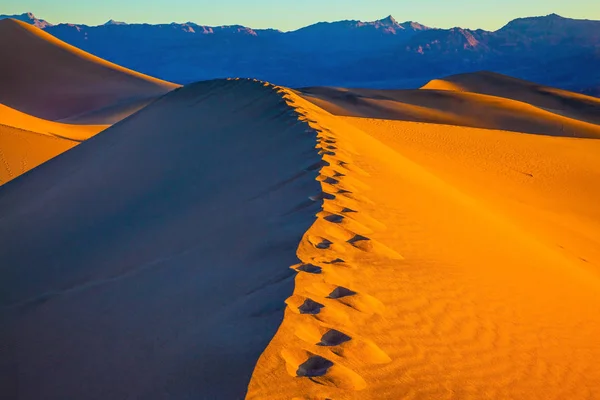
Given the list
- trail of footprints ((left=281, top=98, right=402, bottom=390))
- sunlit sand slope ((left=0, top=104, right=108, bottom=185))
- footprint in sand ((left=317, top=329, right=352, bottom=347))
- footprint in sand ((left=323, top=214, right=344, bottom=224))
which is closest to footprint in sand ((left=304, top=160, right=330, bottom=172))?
trail of footprints ((left=281, top=98, right=402, bottom=390))

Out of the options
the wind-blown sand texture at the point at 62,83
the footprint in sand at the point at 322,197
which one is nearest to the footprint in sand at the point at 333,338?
the footprint in sand at the point at 322,197

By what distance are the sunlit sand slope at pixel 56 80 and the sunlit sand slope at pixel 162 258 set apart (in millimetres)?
29259

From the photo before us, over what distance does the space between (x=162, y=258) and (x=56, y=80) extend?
1689 inches

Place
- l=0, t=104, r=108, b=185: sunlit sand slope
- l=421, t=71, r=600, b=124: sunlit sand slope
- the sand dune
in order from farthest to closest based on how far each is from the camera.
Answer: l=421, t=71, r=600, b=124: sunlit sand slope < the sand dune < l=0, t=104, r=108, b=185: sunlit sand slope

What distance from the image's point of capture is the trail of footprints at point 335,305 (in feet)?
8.63

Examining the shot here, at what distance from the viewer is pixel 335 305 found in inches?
→ 124

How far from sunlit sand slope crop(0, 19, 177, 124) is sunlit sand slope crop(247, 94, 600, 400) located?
3285cm

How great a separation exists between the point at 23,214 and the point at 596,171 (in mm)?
10920

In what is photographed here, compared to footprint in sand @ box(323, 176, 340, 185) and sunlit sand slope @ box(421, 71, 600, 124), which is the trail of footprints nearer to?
footprint in sand @ box(323, 176, 340, 185)

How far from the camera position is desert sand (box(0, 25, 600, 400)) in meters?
2.84

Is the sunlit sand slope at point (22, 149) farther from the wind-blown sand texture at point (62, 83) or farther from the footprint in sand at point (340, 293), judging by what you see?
the wind-blown sand texture at point (62, 83)

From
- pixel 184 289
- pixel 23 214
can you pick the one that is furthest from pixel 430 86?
pixel 184 289

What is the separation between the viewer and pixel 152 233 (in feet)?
18.9

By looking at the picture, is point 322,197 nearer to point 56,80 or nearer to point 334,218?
point 334,218
